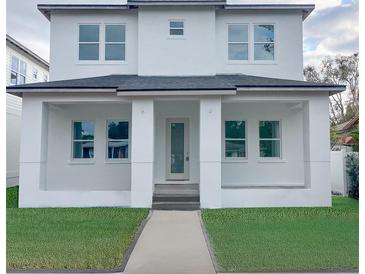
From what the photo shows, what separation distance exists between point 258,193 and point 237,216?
205cm

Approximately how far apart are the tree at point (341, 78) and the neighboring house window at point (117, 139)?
2346 centimetres

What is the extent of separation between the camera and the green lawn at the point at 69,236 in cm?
611

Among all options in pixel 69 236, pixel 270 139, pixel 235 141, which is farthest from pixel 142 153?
pixel 270 139

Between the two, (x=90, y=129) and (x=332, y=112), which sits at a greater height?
(x=332, y=112)

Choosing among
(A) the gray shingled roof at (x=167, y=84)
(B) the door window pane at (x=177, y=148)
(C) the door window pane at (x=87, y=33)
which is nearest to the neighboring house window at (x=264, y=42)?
(A) the gray shingled roof at (x=167, y=84)

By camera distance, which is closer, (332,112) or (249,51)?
(249,51)

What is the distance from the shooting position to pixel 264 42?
47.3 feet

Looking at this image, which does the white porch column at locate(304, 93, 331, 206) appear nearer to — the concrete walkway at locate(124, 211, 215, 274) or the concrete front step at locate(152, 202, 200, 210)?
the concrete front step at locate(152, 202, 200, 210)

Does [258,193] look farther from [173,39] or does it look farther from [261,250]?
[173,39]

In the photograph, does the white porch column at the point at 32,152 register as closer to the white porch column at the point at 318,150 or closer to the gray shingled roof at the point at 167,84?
the gray shingled roof at the point at 167,84

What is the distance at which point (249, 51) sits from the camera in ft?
47.1

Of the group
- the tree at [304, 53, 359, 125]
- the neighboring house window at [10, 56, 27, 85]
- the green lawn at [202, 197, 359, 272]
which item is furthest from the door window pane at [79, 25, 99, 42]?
the tree at [304, 53, 359, 125]

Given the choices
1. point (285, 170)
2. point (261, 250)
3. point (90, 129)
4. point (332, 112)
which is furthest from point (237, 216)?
point (332, 112)

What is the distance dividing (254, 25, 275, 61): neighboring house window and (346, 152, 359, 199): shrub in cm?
506
